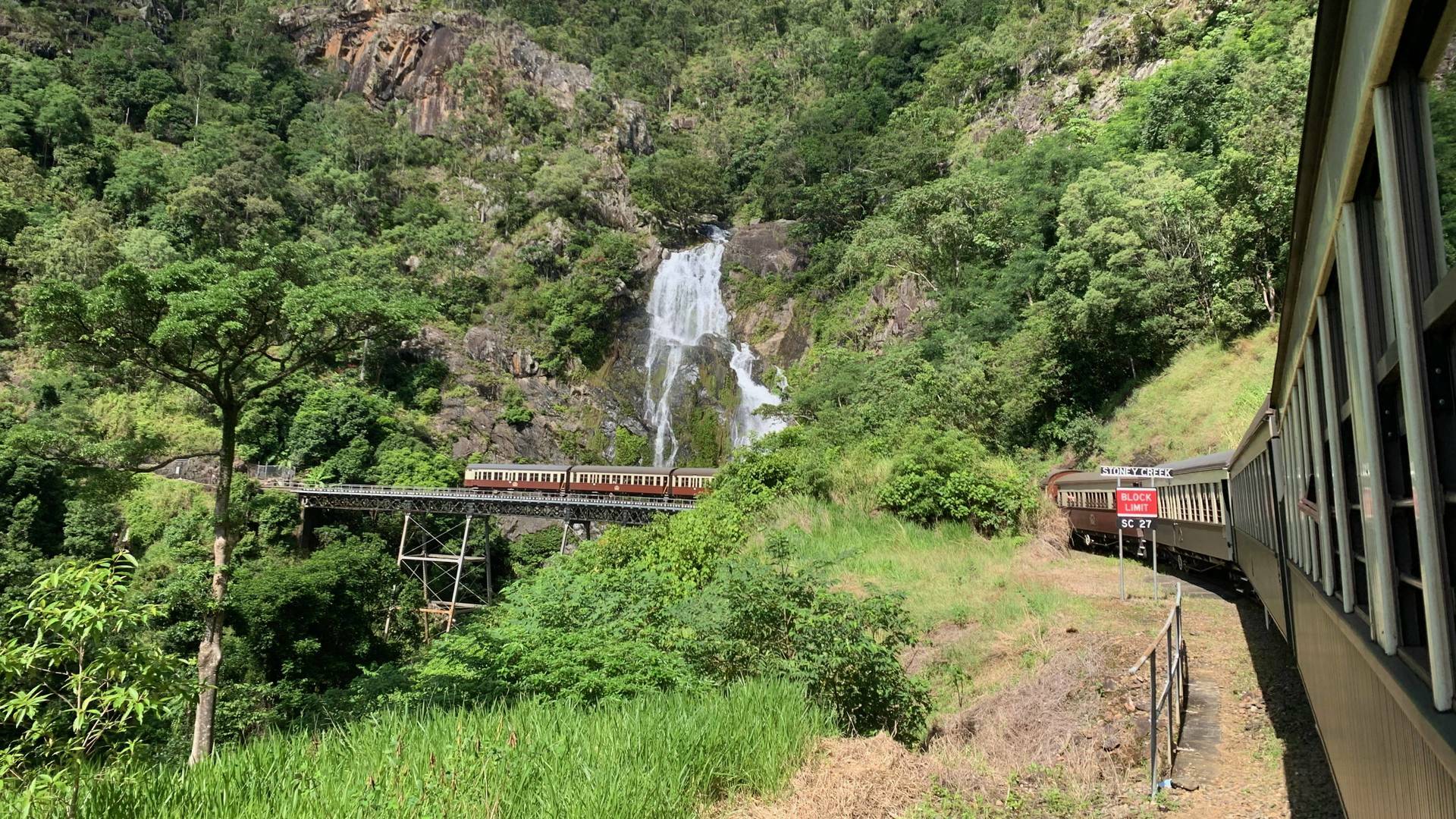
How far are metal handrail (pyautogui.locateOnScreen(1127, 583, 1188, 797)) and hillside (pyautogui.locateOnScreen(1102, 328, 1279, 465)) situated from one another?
16.3 metres

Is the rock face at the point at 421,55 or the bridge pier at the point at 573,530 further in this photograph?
the rock face at the point at 421,55

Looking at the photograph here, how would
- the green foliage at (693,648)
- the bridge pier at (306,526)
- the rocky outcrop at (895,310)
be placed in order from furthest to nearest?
the rocky outcrop at (895,310), the bridge pier at (306,526), the green foliage at (693,648)

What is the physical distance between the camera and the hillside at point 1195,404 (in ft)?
72.2

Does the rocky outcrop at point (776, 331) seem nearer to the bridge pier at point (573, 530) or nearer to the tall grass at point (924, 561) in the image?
the bridge pier at point (573, 530)

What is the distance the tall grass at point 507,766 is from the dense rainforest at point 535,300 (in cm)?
50

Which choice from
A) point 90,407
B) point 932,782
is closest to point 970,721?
point 932,782

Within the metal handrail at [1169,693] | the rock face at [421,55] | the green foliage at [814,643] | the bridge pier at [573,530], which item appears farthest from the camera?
the rock face at [421,55]

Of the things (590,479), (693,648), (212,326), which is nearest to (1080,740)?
(693,648)

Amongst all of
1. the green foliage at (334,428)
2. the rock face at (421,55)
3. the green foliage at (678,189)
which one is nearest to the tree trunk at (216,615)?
the green foliage at (334,428)

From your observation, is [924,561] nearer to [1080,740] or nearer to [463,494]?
[1080,740]

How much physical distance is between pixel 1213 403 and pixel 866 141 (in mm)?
45229

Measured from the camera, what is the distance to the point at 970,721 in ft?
25.0

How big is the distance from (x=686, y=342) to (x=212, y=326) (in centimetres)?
3990

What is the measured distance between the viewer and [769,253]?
58250 millimetres
